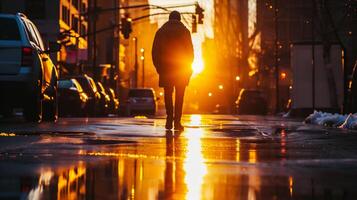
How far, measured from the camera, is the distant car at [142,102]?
55031 mm

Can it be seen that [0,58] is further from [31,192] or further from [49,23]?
[49,23]

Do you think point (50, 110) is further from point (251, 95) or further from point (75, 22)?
point (75, 22)

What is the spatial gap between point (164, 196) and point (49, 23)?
215 feet

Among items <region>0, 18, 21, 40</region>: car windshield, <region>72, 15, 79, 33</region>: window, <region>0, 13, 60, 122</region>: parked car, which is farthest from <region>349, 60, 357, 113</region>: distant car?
<region>72, 15, 79, 33</region>: window

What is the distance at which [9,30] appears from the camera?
56.4 feet

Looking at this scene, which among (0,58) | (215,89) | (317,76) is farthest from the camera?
(215,89)

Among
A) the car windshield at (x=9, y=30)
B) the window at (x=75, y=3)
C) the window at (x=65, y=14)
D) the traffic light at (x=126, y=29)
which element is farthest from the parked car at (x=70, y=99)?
the window at (x=75, y=3)

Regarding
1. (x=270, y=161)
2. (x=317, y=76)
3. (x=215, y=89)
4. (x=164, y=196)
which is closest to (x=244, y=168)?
(x=270, y=161)

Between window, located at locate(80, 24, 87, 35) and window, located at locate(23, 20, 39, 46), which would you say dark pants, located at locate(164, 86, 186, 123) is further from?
window, located at locate(80, 24, 87, 35)

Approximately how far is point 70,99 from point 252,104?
83.1ft

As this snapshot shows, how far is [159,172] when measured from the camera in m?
7.23

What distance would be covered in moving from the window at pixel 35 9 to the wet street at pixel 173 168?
5983 centimetres

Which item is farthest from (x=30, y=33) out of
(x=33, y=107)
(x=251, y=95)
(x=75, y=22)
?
(x=75, y=22)

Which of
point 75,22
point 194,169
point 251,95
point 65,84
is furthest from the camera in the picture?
point 75,22
